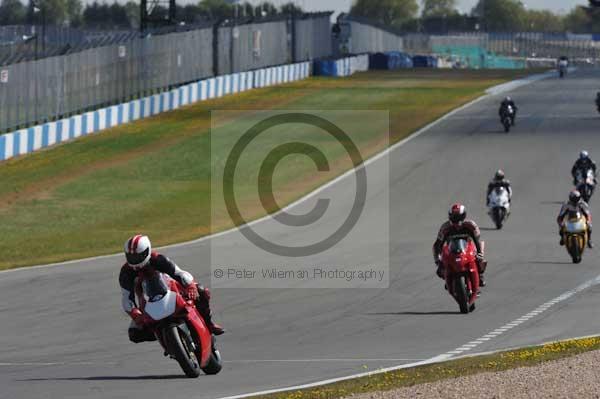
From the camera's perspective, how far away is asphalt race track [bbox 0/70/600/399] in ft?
47.6

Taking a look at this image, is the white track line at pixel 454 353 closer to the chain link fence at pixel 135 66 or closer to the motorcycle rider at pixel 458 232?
the motorcycle rider at pixel 458 232

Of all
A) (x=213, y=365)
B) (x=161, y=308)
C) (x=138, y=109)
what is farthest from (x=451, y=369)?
(x=138, y=109)

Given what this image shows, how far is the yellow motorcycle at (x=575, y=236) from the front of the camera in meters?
26.2

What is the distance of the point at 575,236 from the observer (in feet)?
86.0

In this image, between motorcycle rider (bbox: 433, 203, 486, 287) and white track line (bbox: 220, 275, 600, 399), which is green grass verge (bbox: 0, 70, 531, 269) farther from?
white track line (bbox: 220, 275, 600, 399)

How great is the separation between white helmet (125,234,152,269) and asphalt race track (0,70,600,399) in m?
1.22

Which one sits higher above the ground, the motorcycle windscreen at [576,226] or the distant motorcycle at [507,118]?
the distant motorcycle at [507,118]

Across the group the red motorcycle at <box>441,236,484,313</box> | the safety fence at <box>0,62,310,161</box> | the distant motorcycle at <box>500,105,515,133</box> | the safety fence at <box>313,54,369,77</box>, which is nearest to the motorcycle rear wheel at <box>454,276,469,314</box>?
the red motorcycle at <box>441,236,484,313</box>

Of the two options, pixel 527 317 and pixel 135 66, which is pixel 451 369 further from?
pixel 135 66

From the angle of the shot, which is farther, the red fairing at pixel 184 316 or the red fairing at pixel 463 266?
the red fairing at pixel 463 266

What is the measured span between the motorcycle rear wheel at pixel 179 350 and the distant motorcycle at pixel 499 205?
19416 millimetres

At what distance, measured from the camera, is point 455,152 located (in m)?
49.4

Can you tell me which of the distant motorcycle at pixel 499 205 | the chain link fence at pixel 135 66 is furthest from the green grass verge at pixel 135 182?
the distant motorcycle at pixel 499 205

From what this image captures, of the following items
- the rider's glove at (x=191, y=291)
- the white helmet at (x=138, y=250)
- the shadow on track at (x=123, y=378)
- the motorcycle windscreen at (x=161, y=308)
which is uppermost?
the white helmet at (x=138, y=250)
